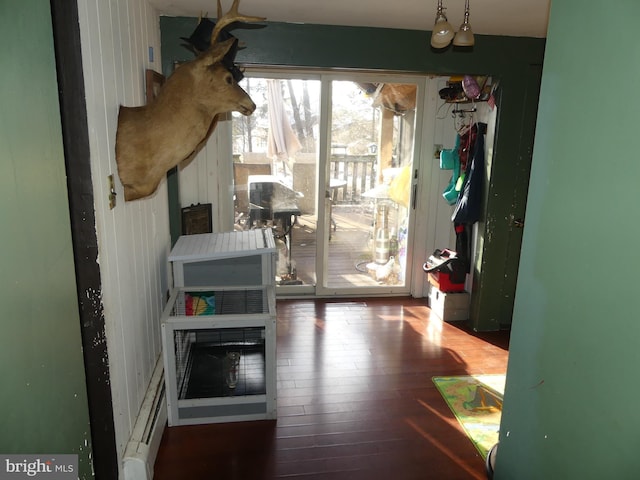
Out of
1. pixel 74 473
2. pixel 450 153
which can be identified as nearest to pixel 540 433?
pixel 74 473

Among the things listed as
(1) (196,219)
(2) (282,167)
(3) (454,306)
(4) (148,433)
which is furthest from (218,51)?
(3) (454,306)

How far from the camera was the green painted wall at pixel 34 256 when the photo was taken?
1066 mm

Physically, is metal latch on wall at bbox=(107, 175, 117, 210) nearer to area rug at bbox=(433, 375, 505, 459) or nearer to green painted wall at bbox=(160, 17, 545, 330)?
green painted wall at bbox=(160, 17, 545, 330)

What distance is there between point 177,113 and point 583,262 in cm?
171

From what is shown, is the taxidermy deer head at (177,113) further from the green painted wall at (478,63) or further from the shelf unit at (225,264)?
the green painted wall at (478,63)

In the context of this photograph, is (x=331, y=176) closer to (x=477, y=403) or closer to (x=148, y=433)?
(x=477, y=403)

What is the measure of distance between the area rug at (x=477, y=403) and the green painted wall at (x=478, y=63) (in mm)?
926

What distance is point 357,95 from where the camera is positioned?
4305 mm

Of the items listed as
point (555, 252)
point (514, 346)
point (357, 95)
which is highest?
point (357, 95)

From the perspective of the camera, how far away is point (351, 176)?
4520mm

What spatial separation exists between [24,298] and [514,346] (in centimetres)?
147

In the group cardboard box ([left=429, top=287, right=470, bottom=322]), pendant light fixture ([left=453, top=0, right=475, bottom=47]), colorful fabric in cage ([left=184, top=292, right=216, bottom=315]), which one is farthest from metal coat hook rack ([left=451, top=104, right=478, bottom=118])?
colorful fabric in cage ([left=184, top=292, right=216, bottom=315])

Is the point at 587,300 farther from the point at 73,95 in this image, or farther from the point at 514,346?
the point at 73,95

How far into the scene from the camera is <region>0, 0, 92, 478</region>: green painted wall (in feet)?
3.50
